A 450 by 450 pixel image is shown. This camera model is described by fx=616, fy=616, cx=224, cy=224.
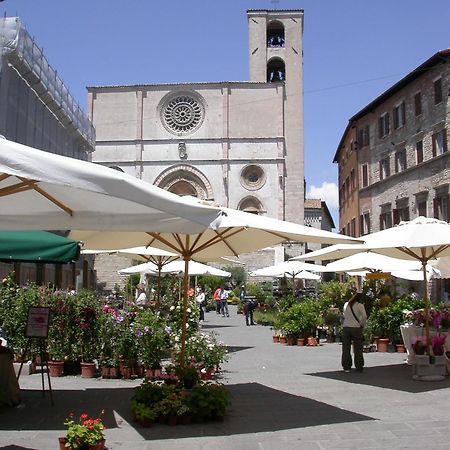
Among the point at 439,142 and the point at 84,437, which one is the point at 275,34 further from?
the point at 84,437

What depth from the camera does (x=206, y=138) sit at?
5447 centimetres

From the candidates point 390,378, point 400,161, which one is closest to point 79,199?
point 390,378

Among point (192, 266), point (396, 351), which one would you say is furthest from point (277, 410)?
point (192, 266)

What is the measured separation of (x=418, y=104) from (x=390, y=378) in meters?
23.1

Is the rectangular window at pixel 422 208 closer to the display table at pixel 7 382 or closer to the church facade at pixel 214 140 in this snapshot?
the church facade at pixel 214 140

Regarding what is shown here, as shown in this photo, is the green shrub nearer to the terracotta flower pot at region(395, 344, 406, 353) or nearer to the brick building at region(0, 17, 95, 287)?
the terracotta flower pot at region(395, 344, 406, 353)

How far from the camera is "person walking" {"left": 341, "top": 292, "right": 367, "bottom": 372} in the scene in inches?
394

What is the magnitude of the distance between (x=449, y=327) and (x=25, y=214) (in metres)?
6.80

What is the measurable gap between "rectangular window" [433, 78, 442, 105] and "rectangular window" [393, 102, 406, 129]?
3.22m

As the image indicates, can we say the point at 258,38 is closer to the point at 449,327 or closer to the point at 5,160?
the point at 449,327

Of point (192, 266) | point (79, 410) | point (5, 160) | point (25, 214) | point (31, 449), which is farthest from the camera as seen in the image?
point (192, 266)

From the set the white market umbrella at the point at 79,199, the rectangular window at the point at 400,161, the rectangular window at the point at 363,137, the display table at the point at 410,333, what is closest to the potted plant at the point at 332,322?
the display table at the point at 410,333

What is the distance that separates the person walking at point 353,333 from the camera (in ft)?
32.8

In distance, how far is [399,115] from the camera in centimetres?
3189
